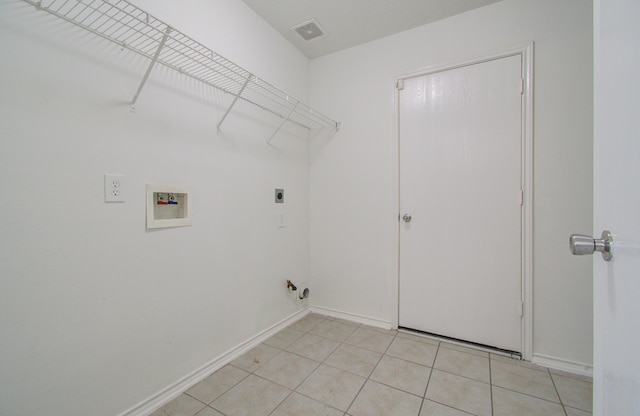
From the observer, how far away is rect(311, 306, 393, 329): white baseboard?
2.28 meters

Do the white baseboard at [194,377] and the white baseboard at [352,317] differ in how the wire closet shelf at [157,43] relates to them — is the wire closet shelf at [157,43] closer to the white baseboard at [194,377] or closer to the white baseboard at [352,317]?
the white baseboard at [194,377]

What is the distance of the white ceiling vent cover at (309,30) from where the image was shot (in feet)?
6.82

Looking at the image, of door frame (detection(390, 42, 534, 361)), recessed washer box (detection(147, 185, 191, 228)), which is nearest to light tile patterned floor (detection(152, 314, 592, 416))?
door frame (detection(390, 42, 534, 361))

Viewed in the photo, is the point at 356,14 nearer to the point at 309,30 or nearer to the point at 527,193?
the point at 309,30

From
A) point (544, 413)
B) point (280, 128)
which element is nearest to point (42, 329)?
point (280, 128)

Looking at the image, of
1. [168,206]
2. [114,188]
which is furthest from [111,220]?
[168,206]

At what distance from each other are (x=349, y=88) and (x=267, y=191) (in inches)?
48.4

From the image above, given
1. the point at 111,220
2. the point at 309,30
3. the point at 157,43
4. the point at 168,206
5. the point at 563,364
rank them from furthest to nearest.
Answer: the point at 309,30
the point at 563,364
the point at 168,206
the point at 157,43
the point at 111,220

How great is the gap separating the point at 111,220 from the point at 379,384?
5.46 feet

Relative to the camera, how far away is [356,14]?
1.98 m
